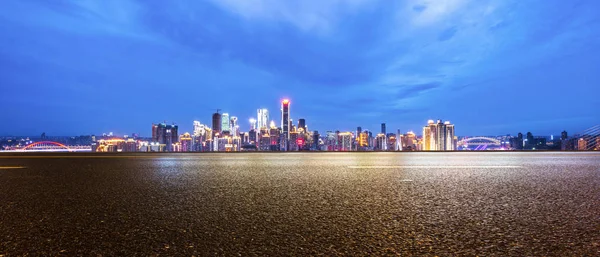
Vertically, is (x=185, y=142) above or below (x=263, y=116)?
below

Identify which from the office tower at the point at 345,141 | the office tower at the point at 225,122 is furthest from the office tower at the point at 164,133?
the office tower at the point at 225,122

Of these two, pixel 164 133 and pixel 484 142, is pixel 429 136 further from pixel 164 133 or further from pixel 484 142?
pixel 164 133

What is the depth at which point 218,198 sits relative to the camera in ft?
9.38

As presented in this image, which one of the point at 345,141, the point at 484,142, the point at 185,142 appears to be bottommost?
the point at 484,142

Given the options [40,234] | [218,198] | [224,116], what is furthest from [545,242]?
[224,116]

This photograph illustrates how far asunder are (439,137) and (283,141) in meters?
39.3

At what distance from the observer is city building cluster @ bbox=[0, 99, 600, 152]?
22.5 meters

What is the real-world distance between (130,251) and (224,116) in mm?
153571

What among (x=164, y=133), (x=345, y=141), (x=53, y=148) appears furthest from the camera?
(x=345, y=141)

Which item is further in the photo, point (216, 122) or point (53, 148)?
point (216, 122)

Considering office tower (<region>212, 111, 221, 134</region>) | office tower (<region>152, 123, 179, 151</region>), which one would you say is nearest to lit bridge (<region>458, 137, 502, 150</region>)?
office tower (<region>152, 123, 179, 151</region>)

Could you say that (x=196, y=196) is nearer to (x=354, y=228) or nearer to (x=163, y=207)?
(x=163, y=207)

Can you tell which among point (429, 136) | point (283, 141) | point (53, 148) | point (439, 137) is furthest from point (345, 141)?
point (53, 148)

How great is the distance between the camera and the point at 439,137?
3750 cm
